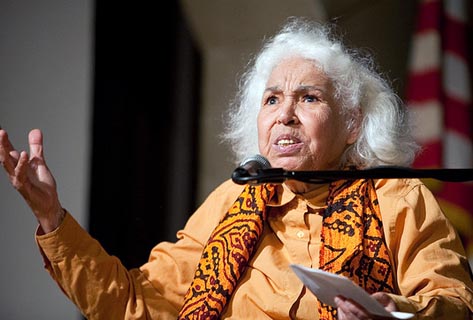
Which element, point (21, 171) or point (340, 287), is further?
point (21, 171)

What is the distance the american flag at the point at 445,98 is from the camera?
424 centimetres

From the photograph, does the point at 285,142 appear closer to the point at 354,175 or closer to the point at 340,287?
the point at 354,175

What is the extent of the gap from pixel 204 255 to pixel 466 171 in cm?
91

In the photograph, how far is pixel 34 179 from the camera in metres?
2.40

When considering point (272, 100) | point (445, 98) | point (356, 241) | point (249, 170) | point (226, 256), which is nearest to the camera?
point (249, 170)

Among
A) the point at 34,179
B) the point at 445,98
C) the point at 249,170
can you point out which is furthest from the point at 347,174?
the point at 445,98

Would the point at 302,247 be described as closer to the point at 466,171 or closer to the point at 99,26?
the point at 466,171

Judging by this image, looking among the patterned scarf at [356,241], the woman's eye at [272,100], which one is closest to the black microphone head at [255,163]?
the patterned scarf at [356,241]

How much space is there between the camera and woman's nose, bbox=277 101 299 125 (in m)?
2.68

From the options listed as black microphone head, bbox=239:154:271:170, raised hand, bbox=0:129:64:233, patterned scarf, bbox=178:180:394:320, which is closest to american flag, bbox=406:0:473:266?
patterned scarf, bbox=178:180:394:320

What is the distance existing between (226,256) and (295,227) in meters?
0.23

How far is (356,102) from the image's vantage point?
2.81 metres

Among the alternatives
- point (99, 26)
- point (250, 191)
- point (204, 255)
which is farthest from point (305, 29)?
point (99, 26)

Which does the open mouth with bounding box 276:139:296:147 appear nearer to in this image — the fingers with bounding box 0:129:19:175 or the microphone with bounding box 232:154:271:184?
the microphone with bounding box 232:154:271:184
